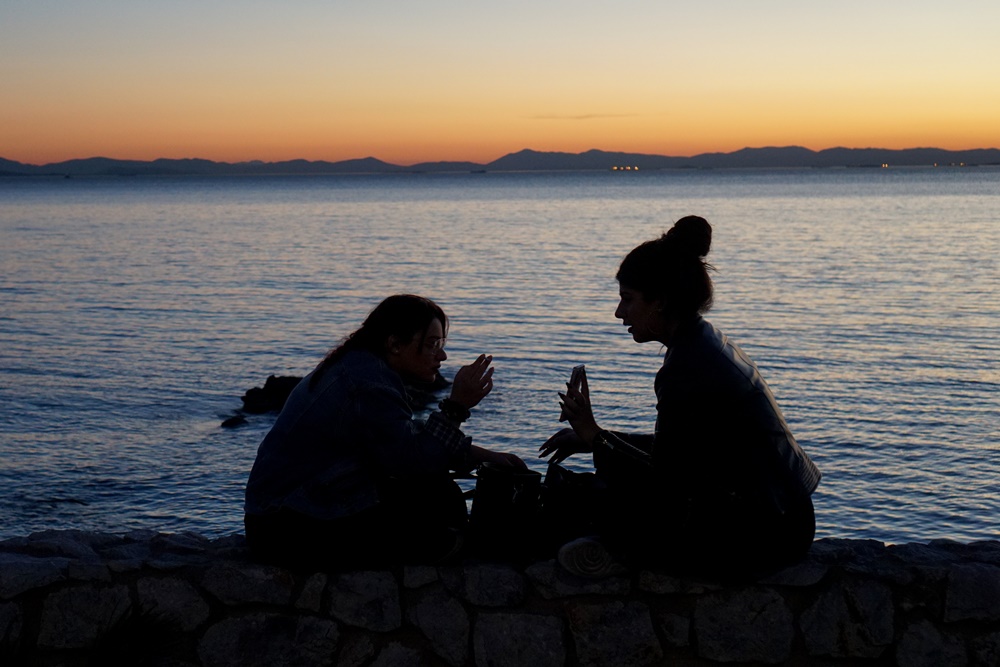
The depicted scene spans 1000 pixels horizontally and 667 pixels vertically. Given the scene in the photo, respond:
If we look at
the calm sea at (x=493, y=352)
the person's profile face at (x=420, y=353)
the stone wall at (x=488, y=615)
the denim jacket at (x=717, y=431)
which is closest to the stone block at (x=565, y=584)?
the stone wall at (x=488, y=615)

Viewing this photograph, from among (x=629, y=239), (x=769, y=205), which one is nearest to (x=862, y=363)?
(x=629, y=239)

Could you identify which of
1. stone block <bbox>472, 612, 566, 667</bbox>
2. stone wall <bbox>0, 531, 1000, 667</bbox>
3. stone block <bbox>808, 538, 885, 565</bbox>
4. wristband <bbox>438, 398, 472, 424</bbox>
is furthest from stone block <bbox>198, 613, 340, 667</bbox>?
stone block <bbox>808, 538, 885, 565</bbox>

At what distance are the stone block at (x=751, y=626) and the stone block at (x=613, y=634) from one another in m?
0.27

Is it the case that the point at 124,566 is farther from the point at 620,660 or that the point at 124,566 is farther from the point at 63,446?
the point at 63,446

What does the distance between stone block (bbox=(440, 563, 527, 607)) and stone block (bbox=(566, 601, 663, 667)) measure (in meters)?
0.25

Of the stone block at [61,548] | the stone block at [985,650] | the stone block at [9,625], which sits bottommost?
the stone block at [985,650]

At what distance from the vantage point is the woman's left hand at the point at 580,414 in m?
4.63

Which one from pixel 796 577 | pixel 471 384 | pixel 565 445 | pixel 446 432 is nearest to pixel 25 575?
pixel 446 432

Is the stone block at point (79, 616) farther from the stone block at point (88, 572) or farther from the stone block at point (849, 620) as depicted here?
the stone block at point (849, 620)

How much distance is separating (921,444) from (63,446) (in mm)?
11537

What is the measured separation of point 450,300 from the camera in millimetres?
31109

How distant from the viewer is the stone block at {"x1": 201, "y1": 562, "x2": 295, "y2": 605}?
4.67 meters

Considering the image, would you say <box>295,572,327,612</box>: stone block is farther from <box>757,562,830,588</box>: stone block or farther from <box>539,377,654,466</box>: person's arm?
→ <box>757,562,830,588</box>: stone block

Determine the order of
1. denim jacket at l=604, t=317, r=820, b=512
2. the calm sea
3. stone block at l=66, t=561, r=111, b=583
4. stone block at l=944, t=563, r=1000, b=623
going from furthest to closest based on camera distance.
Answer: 1. the calm sea
2. stone block at l=66, t=561, r=111, b=583
3. stone block at l=944, t=563, r=1000, b=623
4. denim jacket at l=604, t=317, r=820, b=512
